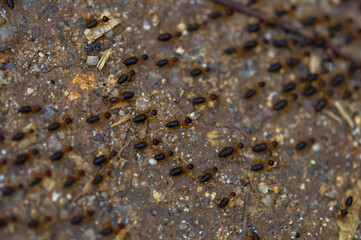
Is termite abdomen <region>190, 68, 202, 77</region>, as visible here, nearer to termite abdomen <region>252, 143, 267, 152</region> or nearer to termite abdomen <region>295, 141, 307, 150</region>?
termite abdomen <region>252, 143, 267, 152</region>

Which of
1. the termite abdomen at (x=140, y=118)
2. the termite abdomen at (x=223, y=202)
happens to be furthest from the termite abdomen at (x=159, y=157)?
the termite abdomen at (x=223, y=202)

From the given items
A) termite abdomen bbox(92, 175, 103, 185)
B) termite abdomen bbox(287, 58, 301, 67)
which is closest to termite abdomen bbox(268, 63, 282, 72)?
termite abdomen bbox(287, 58, 301, 67)

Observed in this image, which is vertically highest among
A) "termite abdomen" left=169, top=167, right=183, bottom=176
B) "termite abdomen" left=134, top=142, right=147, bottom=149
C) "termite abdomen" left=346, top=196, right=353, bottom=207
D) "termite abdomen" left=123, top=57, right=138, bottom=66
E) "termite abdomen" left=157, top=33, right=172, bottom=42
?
"termite abdomen" left=157, top=33, right=172, bottom=42

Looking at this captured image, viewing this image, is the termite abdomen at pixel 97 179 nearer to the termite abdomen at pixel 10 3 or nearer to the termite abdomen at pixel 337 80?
the termite abdomen at pixel 10 3

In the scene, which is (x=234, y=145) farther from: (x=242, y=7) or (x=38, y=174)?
(x=38, y=174)

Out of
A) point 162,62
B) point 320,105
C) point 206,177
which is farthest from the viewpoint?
point 320,105

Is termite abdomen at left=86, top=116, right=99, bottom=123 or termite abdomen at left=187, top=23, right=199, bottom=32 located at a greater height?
termite abdomen at left=187, top=23, right=199, bottom=32

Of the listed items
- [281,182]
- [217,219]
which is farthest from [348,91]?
[217,219]

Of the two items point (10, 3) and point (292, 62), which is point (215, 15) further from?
point (10, 3)

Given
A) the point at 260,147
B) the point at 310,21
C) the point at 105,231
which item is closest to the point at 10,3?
the point at 105,231
